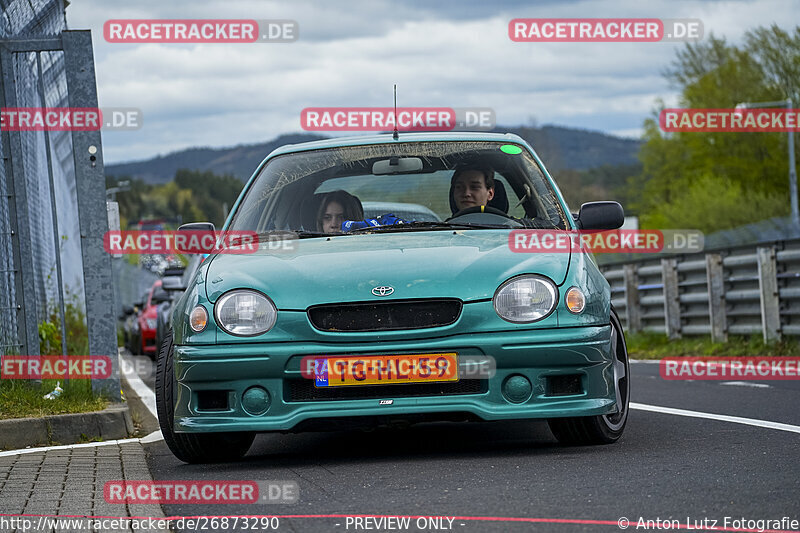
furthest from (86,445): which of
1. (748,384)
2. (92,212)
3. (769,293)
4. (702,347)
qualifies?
(702,347)

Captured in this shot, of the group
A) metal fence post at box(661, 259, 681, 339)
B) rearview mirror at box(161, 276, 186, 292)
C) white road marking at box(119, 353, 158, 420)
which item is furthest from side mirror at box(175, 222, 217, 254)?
metal fence post at box(661, 259, 681, 339)

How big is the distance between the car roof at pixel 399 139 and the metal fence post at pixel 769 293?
7535 mm

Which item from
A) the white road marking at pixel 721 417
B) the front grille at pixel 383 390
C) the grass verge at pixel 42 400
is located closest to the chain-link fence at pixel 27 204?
the grass verge at pixel 42 400

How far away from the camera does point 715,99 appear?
57.9m

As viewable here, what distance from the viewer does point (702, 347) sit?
16.2 m

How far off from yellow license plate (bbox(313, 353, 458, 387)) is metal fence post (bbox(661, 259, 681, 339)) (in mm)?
12408

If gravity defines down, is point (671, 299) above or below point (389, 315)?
below

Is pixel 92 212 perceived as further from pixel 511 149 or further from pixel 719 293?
pixel 719 293

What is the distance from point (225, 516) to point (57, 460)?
2.35 meters

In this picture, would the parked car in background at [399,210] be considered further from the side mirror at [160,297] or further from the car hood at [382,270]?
the side mirror at [160,297]

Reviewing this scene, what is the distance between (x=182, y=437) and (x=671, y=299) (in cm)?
1267

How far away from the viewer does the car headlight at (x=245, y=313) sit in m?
5.98

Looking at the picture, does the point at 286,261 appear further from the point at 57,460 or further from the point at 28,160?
the point at 28,160

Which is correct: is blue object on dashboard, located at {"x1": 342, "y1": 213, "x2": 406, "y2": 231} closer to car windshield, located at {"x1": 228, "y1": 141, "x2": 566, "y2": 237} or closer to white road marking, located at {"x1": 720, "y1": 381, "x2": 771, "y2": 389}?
car windshield, located at {"x1": 228, "y1": 141, "x2": 566, "y2": 237}
